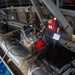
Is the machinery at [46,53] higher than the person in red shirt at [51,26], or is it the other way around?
the person in red shirt at [51,26]

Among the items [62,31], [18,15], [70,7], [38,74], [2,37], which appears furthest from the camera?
[18,15]

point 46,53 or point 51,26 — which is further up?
point 51,26

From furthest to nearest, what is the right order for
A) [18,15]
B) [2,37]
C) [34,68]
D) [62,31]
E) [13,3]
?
[13,3], [18,15], [2,37], [62,31], [34,68]

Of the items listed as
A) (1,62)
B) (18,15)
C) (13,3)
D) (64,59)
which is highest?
(13,3)

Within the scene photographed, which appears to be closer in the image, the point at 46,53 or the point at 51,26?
the point at 46,53

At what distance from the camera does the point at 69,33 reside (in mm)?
2273

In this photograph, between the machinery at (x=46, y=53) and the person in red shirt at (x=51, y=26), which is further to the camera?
the person in red shirt at (x=51, y=26)

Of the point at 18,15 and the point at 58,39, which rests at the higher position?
the point at 18,15

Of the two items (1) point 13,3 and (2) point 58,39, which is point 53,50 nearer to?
(2) point 58,39

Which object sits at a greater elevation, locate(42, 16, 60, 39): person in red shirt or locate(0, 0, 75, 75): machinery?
locate(42, 16, 60, 39): person in red shirt

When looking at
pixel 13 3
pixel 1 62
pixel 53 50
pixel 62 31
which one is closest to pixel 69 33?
pixel 62 31

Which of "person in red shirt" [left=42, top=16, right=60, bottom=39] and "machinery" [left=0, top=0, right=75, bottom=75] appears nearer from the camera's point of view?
"machinery" [left=0, top=0, right=75, bottom=75]

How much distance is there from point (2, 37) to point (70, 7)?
1.66m

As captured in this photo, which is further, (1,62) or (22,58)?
(1,62)
